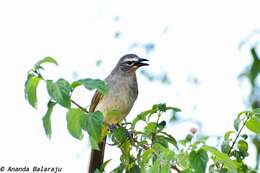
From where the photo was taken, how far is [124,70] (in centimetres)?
652

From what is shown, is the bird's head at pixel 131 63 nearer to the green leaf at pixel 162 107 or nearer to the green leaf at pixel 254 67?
the green leaf at pixel 254 67

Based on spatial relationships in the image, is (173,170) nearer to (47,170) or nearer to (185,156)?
(185,156)

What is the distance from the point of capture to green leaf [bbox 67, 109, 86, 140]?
2780mm

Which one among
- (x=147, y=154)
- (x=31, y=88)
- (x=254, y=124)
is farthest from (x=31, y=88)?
(x=254, y=124)

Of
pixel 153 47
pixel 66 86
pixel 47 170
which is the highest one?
pixel 153 47

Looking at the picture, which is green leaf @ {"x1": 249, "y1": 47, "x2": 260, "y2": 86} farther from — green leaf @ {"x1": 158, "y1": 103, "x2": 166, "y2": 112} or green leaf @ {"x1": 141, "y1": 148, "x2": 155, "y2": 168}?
green leaf @ {"x1": 141, "y1": 148, "x2": 155, "y2": 168}

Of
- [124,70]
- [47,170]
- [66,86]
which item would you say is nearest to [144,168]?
[66,86]

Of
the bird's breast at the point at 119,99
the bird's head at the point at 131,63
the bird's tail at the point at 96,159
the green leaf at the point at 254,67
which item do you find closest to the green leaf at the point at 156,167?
the green leaf at the point at 254,67

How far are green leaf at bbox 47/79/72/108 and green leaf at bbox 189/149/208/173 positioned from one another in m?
0.65

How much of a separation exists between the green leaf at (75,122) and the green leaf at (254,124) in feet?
2.84

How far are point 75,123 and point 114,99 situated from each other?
127 inches

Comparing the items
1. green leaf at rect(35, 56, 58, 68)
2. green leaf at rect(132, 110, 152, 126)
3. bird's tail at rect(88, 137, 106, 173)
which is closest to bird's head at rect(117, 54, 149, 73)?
bird's tail at rect(88, 137, 106, 173)

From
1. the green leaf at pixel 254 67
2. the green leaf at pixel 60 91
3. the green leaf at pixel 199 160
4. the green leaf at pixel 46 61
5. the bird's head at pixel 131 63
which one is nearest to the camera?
the green leaf at pixel 199 160

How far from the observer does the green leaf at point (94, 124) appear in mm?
2754
